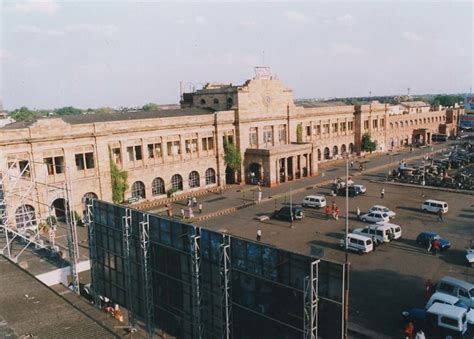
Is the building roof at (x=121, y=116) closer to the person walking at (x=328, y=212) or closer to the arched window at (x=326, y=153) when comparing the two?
the person walking at (x=328, y=212)

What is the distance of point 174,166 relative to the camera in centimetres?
5631

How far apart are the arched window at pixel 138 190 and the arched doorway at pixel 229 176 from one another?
14.5m

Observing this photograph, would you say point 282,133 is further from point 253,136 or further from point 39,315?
point 39,315

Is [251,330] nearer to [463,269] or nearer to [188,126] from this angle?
[463,269]

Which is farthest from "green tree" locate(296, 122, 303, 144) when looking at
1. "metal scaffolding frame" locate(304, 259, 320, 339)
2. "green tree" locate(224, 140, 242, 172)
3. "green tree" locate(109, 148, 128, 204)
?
"metal scaffolding frame" locate(304, 259, 320, 339)

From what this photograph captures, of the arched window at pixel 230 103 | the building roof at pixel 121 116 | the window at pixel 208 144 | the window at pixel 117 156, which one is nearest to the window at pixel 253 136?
the arched window at pixel 230 103

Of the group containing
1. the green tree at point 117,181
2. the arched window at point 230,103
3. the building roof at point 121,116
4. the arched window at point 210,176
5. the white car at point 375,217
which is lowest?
the white car at point 375,217

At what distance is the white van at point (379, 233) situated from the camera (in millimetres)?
36531

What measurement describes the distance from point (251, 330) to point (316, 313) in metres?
3.97

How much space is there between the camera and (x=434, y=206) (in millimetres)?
45938

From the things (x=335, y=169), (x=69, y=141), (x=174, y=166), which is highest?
(x=69, y=141)

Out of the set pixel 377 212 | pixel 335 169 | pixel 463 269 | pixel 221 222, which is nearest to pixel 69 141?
pixel 221 222

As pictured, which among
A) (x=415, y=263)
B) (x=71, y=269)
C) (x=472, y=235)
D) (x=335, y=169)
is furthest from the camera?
(x=335, y=169)

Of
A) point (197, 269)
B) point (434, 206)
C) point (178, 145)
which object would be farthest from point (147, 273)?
point (178, 145)
